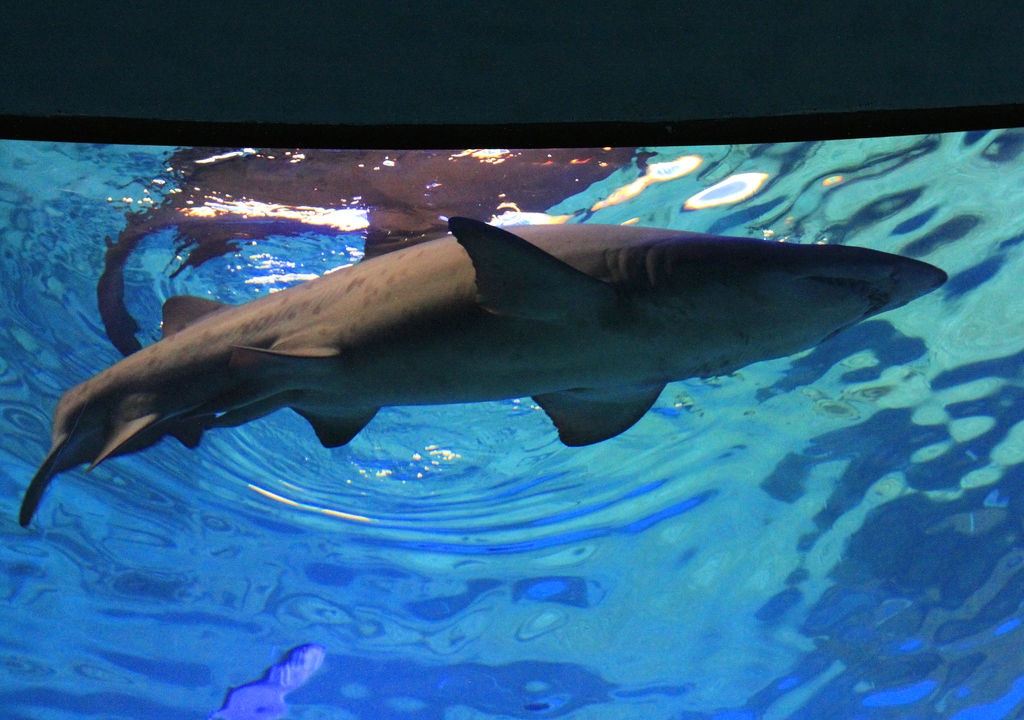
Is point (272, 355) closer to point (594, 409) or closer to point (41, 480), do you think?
point (41, 480)

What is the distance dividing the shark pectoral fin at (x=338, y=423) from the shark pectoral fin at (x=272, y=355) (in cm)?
57

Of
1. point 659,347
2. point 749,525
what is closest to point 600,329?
point 659,347

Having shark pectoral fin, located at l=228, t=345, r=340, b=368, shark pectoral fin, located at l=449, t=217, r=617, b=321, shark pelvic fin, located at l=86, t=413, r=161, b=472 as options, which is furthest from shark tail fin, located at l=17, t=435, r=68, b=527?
shark pectoral fin, located at l=449, t=217, r=617, b=321

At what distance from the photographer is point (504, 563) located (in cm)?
1229

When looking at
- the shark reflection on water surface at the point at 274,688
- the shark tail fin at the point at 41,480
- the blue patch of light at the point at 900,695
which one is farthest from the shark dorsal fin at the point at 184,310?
the blue patch of light at the point at 900,695

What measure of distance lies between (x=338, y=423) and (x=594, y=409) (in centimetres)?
153

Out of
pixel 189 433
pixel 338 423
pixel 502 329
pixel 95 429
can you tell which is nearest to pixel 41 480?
pixel 95 429

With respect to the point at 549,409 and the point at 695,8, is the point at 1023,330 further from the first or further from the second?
the point at 695,8

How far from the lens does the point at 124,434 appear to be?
11.2 feet

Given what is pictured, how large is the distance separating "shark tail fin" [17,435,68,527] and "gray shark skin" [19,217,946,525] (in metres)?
0.01

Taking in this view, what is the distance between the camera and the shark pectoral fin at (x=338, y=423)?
3.81m

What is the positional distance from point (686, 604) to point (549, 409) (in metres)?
10.6

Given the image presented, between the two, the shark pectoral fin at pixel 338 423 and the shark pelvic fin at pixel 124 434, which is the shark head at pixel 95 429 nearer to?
the shark pelvic fin at pixel 124 434

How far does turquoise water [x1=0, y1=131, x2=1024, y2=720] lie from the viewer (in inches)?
257
